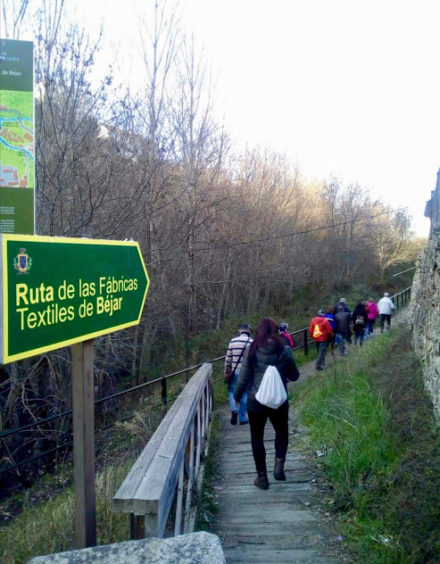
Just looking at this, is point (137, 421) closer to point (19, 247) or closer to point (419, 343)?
point (419, 343)

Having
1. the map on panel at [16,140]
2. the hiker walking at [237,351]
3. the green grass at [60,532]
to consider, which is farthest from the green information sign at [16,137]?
the hiker walking at [237,351]

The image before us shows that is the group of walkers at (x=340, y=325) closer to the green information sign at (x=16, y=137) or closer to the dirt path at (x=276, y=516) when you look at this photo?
the dirt path at (x=276, y=516)

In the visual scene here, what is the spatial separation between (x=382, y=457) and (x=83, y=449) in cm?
361

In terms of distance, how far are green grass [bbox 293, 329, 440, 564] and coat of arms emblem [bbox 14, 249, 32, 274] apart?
2933 mm

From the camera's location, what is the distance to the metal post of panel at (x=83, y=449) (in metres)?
2.16

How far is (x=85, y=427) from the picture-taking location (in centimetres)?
220

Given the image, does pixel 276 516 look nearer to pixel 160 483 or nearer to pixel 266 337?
pixel 266 337

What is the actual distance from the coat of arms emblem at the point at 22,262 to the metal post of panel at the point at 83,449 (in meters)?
0.49

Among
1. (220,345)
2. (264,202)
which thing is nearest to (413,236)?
(264,202)

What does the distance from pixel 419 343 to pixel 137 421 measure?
4609mm

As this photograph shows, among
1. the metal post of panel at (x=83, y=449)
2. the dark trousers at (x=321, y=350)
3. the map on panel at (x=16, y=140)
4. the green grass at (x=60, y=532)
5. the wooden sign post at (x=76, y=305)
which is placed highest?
the map on panel at (x=16, y=140)

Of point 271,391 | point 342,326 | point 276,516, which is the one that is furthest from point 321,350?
point 276,516

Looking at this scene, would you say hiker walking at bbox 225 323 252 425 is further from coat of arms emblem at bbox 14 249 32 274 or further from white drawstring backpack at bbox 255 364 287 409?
coat of arms emblem at bbox 14 249 32 274

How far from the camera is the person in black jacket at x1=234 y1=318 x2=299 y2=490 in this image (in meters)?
5.04
